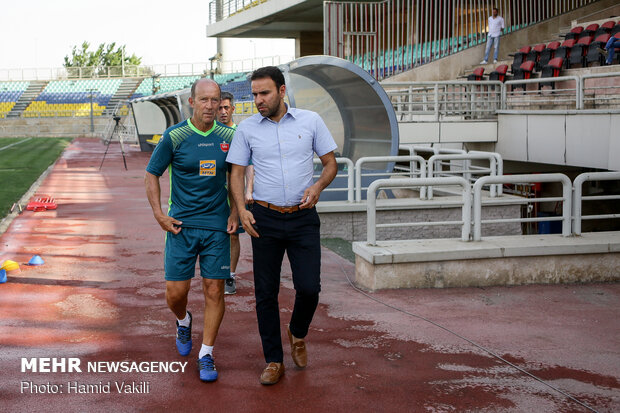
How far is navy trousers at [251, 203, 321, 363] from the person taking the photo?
16.3 ft

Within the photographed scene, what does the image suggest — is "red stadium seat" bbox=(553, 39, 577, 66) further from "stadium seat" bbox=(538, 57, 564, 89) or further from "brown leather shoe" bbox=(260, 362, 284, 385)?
"brown leather shoe" bbox=(260, 362, 284, 385)

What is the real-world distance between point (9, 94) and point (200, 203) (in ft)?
239

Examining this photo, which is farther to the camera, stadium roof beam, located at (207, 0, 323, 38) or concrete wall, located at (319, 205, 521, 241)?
stadium roof beam, located at (207, 0, 323, 38)

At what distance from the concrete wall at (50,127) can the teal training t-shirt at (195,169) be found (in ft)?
192

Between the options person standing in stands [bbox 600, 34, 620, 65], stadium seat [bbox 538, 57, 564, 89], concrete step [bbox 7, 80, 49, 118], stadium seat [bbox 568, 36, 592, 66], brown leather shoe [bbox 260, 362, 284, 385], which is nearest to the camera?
brown leather shoe [bbox 260, 362, 284, 385]

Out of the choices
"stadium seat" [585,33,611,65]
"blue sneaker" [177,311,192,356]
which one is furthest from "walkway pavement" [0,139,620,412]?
"stadium seat" [585,33,611,65]

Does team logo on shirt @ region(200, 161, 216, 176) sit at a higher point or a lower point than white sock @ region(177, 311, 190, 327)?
higher

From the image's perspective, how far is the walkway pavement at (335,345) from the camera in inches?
185

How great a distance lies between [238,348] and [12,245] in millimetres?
6288

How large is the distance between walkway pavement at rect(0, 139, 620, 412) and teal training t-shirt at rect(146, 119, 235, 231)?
108 centimetres

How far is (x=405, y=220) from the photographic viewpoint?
1310 centimetres

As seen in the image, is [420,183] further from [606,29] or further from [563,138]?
[606,29]

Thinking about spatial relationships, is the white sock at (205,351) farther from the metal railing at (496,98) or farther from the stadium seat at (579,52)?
the stadium seat at (579,52)

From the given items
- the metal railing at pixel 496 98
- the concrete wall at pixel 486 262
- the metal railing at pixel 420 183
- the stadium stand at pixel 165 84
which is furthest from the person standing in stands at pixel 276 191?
the stadium stand at pixel 165 84
